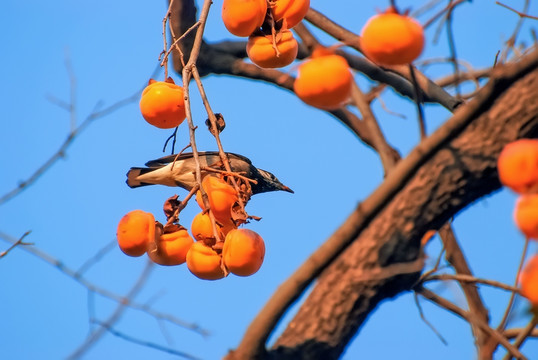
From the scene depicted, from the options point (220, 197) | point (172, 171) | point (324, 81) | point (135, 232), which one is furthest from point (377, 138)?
point (172, 171)

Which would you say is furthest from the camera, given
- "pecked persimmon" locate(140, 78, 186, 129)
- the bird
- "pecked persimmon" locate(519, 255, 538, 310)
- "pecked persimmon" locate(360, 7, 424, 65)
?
the bird

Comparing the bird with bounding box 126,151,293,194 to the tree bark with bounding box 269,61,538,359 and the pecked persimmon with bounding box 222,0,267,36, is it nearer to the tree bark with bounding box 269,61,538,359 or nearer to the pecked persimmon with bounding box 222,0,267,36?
the pecked persimmon with bounding box 222,0,267,36

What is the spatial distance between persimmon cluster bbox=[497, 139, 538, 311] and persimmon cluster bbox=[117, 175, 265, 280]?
0.84 meters

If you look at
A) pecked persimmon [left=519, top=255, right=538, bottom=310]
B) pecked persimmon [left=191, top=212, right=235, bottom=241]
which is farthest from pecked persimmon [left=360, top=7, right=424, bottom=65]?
pecked persimmon [left=191, top=212, right=235, bottom=241]

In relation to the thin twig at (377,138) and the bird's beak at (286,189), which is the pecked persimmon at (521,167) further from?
the bird's beak at (286,189)

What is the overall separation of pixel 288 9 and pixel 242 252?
967mm

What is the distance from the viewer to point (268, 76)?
4.36 metres

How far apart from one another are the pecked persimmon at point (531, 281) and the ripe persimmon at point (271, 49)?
47.7 inches

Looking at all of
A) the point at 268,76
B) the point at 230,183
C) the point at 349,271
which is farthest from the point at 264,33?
the point at 268,76

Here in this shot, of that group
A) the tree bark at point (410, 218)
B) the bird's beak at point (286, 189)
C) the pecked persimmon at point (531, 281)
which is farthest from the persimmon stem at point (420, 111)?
the bird's beak at point (286, 189)

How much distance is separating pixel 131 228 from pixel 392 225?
3.06ft

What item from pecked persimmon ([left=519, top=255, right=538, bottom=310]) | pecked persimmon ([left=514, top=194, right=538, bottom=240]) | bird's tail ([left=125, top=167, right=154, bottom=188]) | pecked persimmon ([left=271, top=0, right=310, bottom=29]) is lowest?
pecked persimmon ([left=519, top=255, right=538, bottom=310])

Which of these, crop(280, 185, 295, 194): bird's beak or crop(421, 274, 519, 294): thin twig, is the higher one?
crop(280, 185, 295, 194): bird's beak

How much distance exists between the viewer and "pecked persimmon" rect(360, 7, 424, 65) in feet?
5.58
